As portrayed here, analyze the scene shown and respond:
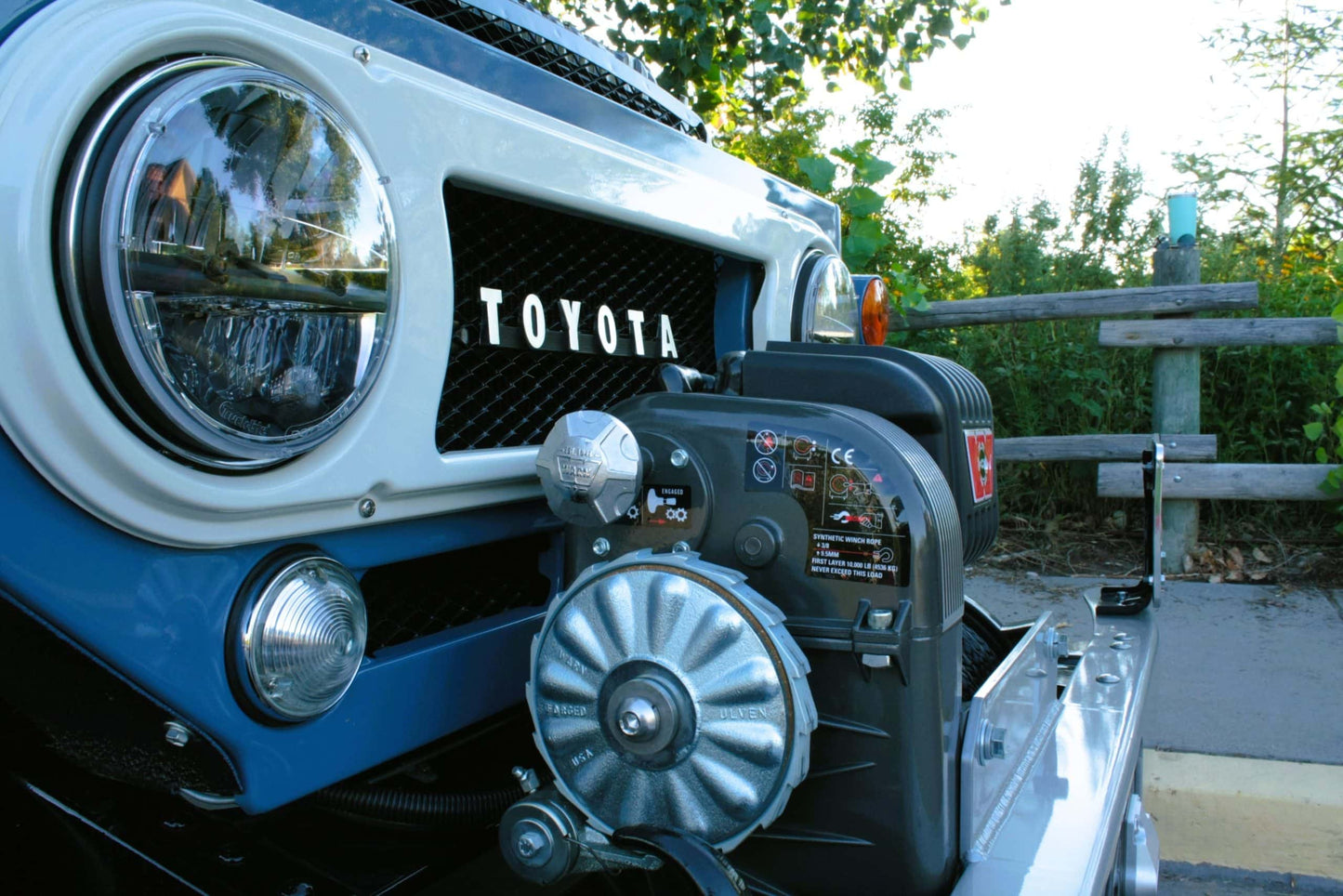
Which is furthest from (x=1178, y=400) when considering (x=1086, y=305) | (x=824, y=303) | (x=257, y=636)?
(x=257, y=636)

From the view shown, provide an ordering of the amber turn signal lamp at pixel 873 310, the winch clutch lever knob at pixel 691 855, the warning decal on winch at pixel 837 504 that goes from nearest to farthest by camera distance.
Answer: the winch clutch lever knob at pixel 691 855 → the warning decal on winch at pixel 837 504 → the amber turn signal lamp at pixel 873 310

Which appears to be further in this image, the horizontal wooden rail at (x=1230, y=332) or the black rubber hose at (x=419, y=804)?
the horizontal wooden rail at (x=1230, y=332)

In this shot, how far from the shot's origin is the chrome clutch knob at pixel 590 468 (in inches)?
42.7

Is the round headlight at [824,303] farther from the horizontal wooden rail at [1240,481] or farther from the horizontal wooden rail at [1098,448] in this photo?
the horizontal wooden rail at [1240,481]

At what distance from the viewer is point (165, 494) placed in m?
0.90

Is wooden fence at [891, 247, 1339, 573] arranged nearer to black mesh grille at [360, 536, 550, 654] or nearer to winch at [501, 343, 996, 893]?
black mesh grille at [360, 536, 550, 654]

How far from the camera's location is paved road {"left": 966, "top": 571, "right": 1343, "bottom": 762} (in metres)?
3.02

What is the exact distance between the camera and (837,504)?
1.09 meters

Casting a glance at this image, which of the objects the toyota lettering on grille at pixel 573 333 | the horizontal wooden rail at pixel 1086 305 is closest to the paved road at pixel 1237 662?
the horizontal wooden rail at pixel 1086 305

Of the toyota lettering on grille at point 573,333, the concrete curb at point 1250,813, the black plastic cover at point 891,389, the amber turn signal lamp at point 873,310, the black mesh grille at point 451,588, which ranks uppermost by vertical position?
the amber turn signal lamp at point 873,310

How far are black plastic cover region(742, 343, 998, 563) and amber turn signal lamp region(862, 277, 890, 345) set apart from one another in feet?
2.46

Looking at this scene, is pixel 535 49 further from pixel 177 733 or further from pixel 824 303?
pixel 177 733

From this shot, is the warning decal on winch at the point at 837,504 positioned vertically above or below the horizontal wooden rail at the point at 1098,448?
above

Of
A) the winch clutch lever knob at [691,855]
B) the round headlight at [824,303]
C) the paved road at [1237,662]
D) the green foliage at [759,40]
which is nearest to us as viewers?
the winch clutch lever knob at [691,855]
